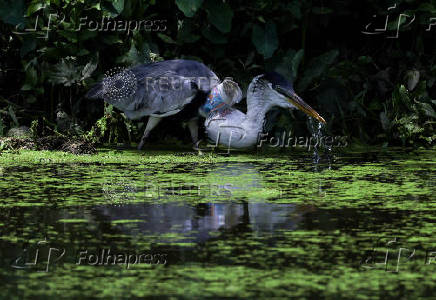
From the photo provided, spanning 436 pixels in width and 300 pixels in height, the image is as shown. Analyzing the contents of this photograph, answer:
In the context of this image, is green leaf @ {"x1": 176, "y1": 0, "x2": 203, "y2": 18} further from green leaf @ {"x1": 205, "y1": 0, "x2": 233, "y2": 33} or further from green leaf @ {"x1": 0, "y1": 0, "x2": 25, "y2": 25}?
green leaf @ {"x1": 0, "y1": 0, "x2": 25, "y2": 25}

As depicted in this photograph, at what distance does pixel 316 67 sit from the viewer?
8.88 meters

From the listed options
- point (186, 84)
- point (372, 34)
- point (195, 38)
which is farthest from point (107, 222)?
point (372, 34)

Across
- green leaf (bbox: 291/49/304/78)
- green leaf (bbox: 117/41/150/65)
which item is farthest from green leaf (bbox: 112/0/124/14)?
green leaf (bbox: 291/49/304/78)

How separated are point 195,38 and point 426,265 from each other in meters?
5.29

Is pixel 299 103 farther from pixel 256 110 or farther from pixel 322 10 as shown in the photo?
pixel 322 10

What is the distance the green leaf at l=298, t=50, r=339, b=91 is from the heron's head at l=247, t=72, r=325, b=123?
4.15ft

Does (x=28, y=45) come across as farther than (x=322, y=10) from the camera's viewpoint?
No

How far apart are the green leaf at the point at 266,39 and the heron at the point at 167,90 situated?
1.06 metres

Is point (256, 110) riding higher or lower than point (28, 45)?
lower

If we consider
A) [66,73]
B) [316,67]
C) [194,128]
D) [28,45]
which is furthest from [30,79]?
[316,67]

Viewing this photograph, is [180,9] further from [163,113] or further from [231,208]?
[231,208]

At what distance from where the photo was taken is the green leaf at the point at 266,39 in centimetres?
878

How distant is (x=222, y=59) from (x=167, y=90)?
5.33 feet

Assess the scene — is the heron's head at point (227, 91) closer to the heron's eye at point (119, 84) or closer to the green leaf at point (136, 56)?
the heron's eye at point (119, 84)
